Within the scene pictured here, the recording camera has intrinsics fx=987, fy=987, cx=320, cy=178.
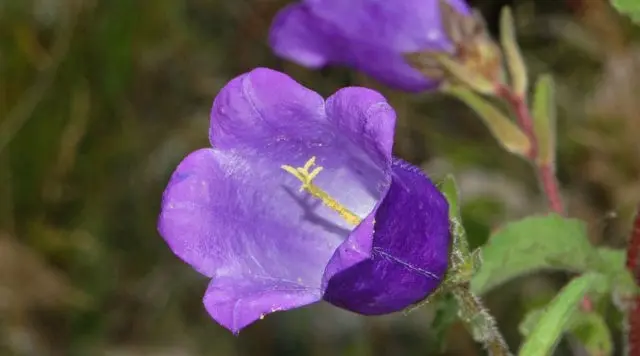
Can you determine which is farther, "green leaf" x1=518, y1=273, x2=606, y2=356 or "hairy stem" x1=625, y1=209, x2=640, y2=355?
"hairy stem" x1=625, y1=209, x2=640, y2=355

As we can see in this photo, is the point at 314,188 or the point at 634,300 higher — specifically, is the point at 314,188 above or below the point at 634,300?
above

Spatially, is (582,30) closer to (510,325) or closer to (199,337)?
(510,325)

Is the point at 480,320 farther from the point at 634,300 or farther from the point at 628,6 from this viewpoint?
the point at 628,6

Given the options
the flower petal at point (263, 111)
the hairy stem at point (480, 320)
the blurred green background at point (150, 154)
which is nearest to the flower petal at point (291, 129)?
the flower petal at point (263, 111)

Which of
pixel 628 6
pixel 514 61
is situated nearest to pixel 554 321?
pixel 628 6

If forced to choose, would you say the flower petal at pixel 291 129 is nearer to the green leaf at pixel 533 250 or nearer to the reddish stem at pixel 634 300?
the green leaf at pixel 533 250

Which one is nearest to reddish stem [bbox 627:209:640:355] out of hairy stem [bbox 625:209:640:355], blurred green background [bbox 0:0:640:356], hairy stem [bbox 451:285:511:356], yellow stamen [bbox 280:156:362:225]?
hairy stem [bbox 625:209:640:355]

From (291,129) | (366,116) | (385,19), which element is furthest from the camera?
(385,19)

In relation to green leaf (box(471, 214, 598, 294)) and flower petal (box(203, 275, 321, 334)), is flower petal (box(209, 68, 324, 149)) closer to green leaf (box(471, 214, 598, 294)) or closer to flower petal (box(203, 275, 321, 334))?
flower petal (box(203, 275, 321, 334))

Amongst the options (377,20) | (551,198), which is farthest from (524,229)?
(377,20)
